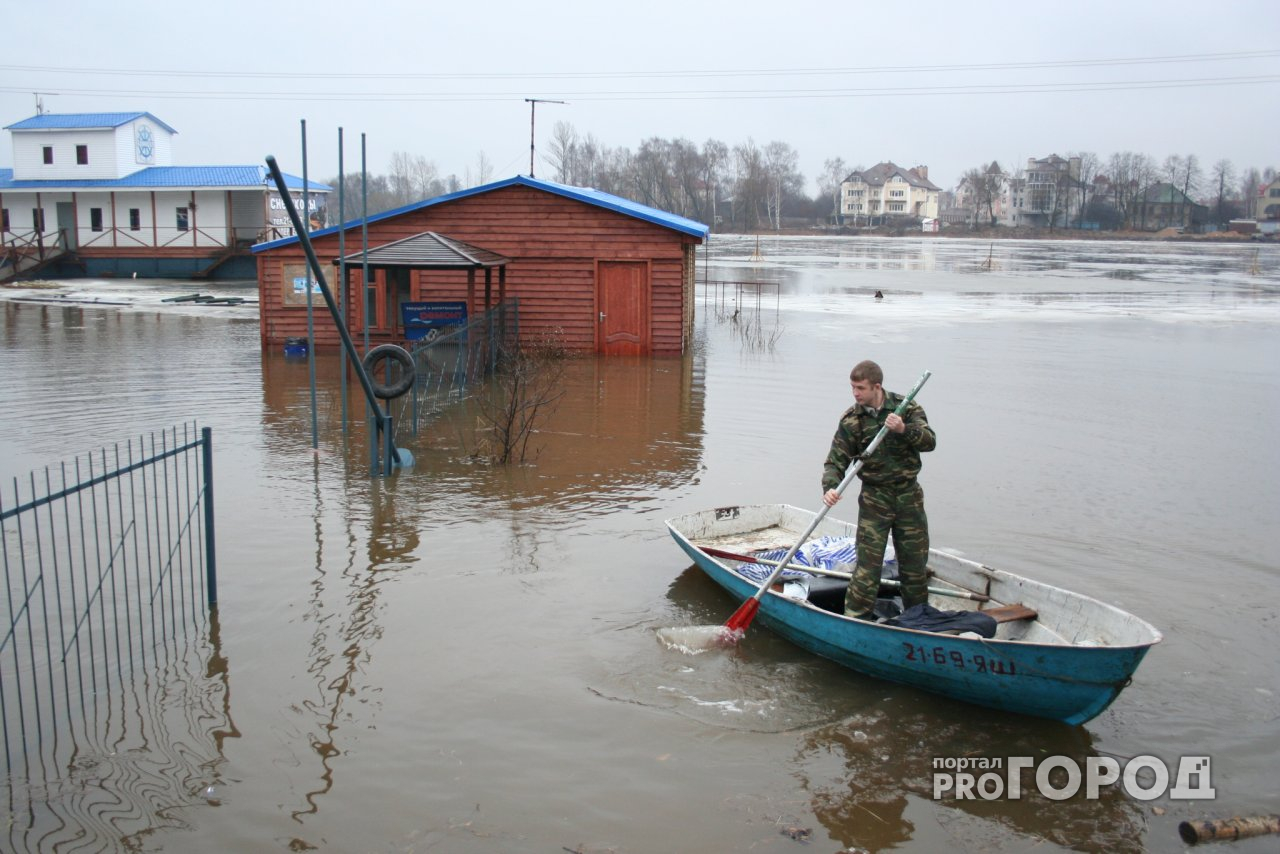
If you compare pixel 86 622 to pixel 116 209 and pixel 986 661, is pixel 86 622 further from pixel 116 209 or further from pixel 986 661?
pixel 116 209

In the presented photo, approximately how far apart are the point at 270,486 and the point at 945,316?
88.0ft

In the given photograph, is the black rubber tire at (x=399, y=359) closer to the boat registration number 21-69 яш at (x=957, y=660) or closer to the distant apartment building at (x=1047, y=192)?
the boat registration number 21-69 яш at (x=957, y=660)

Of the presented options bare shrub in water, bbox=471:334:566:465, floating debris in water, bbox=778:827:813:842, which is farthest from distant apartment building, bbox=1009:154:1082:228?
floating debris in water, bbox=778:827:813:842

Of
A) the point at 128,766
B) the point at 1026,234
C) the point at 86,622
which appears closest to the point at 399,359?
the point at 86,622

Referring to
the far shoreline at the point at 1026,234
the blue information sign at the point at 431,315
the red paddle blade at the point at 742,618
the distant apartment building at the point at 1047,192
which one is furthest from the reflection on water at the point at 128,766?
the distant apartment building at the point at 1047,192

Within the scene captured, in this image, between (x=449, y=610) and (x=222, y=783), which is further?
(x=449, y=610)

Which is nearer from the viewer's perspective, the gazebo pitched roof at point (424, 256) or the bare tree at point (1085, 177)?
the gazebo pitched roof at point (424, 256)

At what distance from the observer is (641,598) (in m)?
9.02

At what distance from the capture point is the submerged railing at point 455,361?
16828 millimetres

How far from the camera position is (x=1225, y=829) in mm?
5605

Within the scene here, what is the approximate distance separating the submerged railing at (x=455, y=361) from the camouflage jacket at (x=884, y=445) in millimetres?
8235

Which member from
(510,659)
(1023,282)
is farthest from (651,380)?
(1023,282)

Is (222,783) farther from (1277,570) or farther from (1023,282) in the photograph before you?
(1023,282)

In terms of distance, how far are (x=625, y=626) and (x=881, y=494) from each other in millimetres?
2241
